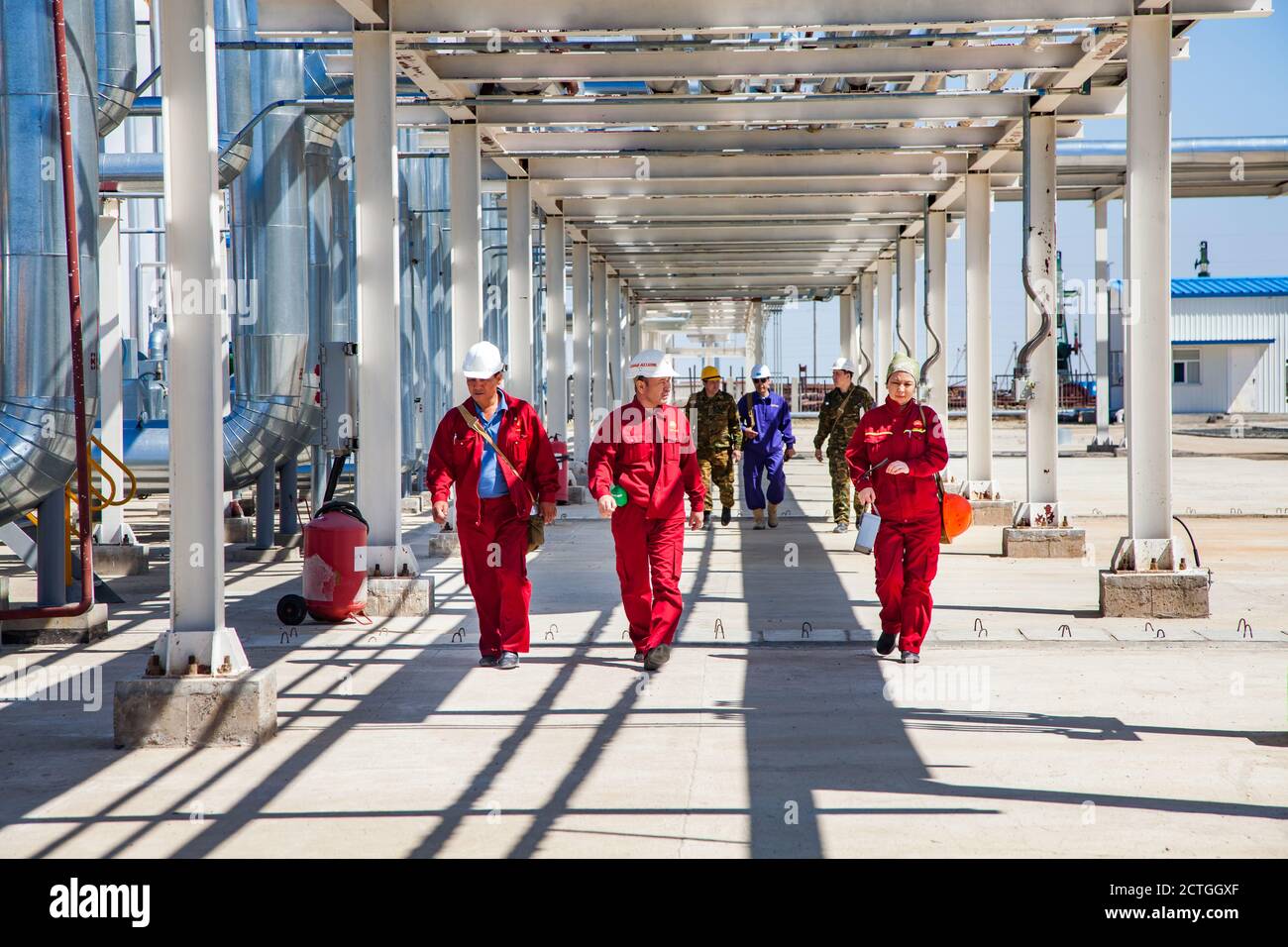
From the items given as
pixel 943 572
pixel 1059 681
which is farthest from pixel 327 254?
pixel 1059 681

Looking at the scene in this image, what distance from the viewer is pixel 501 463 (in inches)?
343

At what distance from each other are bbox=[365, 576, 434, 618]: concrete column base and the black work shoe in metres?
2.59

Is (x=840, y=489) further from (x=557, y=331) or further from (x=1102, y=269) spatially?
(x=1102, y=269)

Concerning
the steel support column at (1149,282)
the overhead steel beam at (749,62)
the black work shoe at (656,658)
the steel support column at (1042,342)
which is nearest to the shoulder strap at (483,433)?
the black work shoe at (656,658)

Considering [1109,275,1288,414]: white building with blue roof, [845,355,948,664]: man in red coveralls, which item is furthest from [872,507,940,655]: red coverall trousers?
[1109,275,1288,414]: white building with blue roof

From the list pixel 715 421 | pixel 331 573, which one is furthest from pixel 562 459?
pixel 331 573

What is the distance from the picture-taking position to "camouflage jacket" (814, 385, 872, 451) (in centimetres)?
1606

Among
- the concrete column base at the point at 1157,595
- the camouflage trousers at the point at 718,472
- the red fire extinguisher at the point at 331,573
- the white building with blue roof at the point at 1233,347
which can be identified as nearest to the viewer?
the concrete column base at the point at 1157,595

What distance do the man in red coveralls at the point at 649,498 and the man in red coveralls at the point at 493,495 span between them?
1.31 feet

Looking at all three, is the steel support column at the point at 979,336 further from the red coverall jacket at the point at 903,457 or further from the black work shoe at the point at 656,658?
the black work shoe at the point at 656,658

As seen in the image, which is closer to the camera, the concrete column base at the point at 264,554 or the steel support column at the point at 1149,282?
the steel support column at the point at 1149,282

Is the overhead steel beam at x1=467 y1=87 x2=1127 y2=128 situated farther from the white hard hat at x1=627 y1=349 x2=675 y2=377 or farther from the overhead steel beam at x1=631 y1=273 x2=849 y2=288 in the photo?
the overhead steel beam at x1=631 y1=273 x2=849 y2=288

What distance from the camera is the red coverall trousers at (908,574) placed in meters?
8.43

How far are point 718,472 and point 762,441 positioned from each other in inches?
38.1
